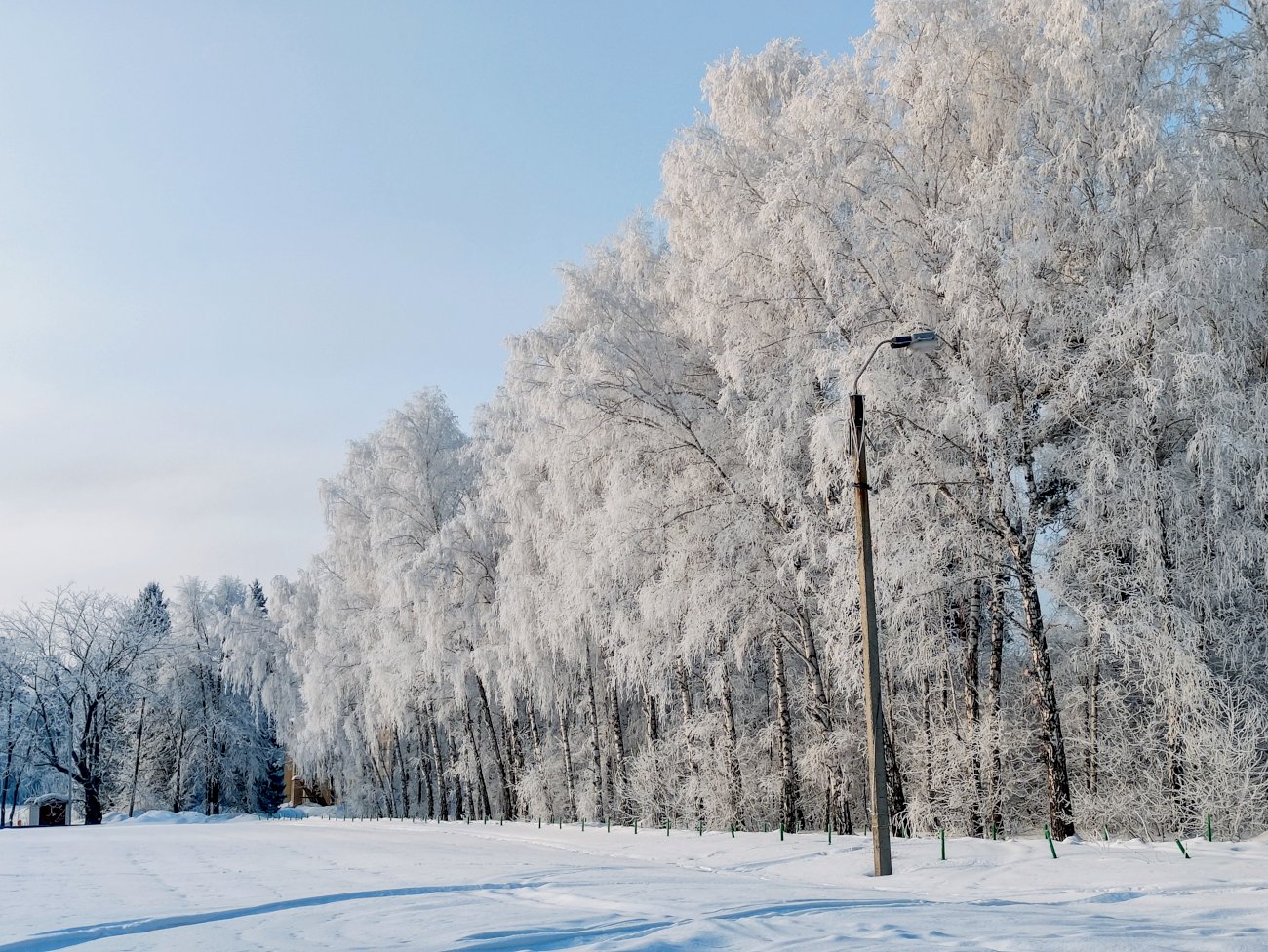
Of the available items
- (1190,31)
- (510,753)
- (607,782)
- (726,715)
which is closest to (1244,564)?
(1190,31)

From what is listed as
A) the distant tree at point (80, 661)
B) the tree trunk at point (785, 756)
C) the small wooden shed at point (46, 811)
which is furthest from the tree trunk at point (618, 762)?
the small wooden shed at point (46, 811)

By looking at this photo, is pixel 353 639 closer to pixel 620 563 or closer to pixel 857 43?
pixel 620 563

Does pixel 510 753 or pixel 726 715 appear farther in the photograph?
pixel 510 753

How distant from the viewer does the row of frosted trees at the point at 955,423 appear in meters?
12.8

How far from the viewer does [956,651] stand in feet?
56.2

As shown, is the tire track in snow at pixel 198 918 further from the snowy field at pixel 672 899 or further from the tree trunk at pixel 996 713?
the tree trunk at pixel 996 713

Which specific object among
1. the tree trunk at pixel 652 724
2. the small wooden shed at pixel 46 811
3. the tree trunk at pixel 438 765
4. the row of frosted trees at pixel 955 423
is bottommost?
the small wooden shed at pixel 46 811

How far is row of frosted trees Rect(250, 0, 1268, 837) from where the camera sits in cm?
1275

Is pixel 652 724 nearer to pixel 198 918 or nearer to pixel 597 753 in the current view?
pixel 597 753

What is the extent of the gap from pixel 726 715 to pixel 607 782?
853cm

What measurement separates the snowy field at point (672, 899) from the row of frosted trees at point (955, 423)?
2425mm

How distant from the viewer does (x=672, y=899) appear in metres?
8.84

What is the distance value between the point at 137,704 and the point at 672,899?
49.8m

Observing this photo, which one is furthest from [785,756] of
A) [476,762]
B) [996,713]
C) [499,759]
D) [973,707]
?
[476,762]
